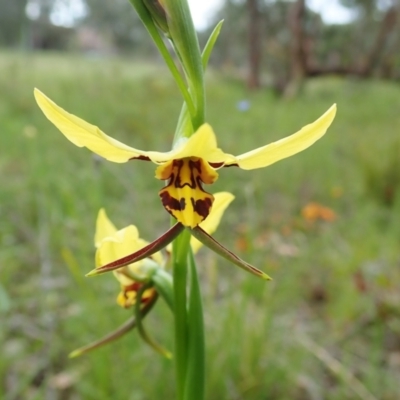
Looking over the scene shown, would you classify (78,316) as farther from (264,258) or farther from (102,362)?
(264,258)

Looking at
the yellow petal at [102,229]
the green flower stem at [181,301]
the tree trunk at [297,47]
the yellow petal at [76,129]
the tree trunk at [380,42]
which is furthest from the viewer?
the tree trunk at [380,42]

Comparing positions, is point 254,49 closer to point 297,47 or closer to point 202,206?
point 297,47

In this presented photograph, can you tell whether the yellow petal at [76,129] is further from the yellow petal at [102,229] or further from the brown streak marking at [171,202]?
the yellow petal at [102,229]

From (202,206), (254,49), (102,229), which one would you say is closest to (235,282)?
(102,229)

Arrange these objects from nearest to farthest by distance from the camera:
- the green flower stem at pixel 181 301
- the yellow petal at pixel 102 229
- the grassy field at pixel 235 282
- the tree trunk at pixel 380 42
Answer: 1. the green flower stem at pixel 181 301
2. the yellow petal at pixel 102 229
3. the grassy field at pixel 235 282
4. the tree trunk at pixel 380 42

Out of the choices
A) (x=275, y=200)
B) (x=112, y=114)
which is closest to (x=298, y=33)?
(x=112, y=114)

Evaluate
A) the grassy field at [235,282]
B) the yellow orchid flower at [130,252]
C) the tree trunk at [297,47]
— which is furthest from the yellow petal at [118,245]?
the tree trunk at [297,47]
